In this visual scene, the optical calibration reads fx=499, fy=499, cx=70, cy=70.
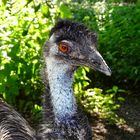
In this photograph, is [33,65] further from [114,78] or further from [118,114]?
[114,78]

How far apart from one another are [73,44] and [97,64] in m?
0.21

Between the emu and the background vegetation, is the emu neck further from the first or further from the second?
the background vegetation

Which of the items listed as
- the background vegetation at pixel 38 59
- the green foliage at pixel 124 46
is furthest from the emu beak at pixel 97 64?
the green foliage at pixel 124 46

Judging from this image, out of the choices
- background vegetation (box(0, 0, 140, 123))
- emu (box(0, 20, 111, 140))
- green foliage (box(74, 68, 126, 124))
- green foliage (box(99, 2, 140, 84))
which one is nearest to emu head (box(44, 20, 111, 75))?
emu (box(0, 20, 111, 140))

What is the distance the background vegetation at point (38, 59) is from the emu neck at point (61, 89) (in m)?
0.81

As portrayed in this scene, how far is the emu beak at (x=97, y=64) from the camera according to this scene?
2818 mm

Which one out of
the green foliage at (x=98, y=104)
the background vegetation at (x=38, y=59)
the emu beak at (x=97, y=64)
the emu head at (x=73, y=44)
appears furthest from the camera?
the green foliage at (x=98, y=104)

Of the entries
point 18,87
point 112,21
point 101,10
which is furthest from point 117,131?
point 101,10

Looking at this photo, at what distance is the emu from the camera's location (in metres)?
2.91

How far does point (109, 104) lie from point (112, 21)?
2.14 m

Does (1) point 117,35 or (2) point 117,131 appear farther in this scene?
(1) point 117,35

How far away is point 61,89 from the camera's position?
2959 mm

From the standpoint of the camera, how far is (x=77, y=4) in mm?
12531

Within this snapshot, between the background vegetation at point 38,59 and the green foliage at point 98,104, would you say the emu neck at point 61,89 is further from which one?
the green foliage at point 98,104
